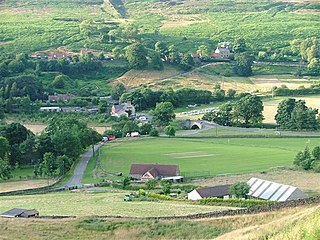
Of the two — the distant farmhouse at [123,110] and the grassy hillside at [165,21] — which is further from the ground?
the grassy hillside at [165,21]

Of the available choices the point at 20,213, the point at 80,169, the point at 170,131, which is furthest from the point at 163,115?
the point at 20,213

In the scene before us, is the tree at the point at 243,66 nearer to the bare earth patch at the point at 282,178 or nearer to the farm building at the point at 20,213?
the bare earth patch at the point at 282,178

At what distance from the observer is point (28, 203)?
39312 millimetres

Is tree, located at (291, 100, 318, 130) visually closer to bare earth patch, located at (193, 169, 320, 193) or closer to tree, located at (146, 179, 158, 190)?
bare earth patch, located at (193, 169, 320, 193)

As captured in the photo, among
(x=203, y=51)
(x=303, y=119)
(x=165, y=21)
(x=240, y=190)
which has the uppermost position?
(x=240, y=190)

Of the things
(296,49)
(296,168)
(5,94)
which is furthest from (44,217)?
(296,49)

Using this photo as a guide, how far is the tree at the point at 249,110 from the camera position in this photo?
2692 inches

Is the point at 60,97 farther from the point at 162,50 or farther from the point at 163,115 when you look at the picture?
the point at 162,50

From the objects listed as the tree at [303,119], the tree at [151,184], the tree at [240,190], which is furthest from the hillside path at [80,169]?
the tree at [303,119]

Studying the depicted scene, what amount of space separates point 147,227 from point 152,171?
16.9 m

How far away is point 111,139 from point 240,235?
35.4m

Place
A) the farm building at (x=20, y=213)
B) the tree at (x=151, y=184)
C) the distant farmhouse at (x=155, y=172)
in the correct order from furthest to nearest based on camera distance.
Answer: the distant farmhouse at (x=155, y=172) < the tree at (x=151, y=184) < the farm building at (x=20, y=213)

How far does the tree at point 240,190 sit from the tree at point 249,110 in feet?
92.2

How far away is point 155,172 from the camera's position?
4812cm
